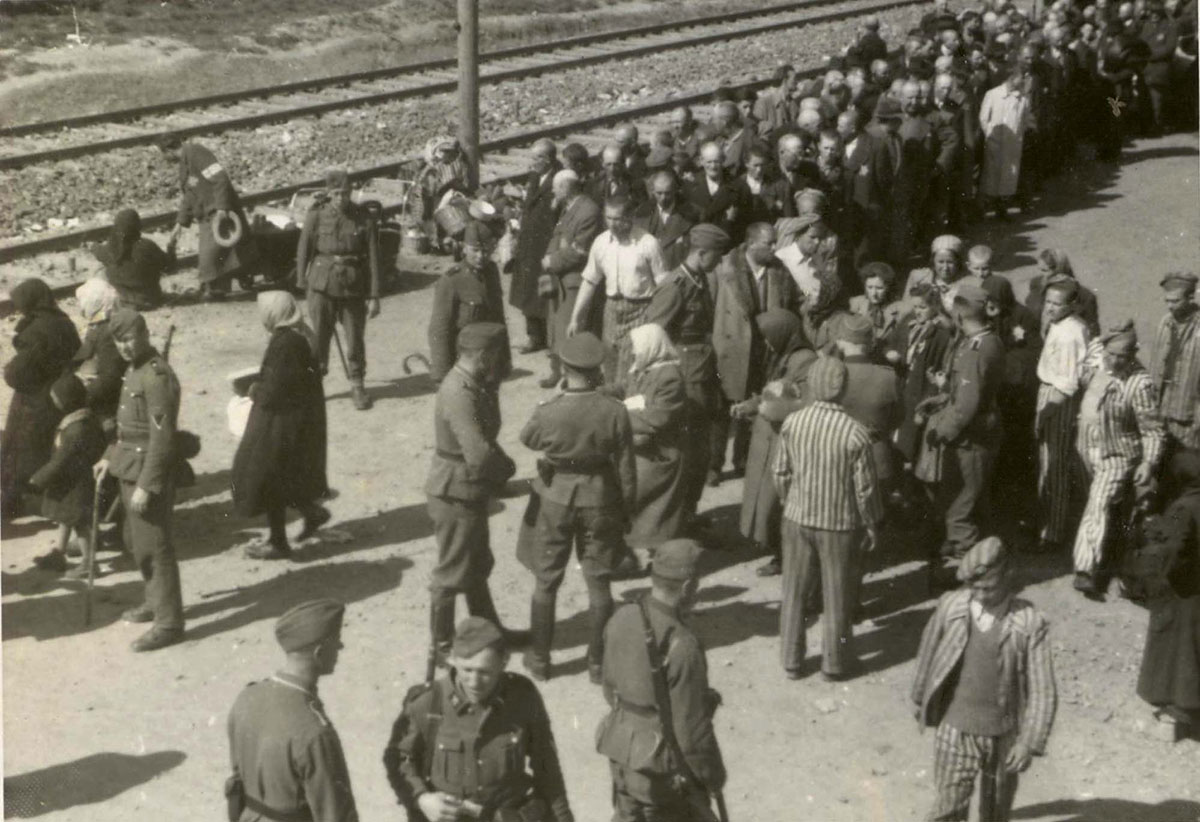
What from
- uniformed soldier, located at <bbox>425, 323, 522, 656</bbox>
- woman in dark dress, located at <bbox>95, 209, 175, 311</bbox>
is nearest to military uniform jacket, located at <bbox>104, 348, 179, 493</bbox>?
uniformed soldier, located at <bbox>425, 323, 522, 656</bbox>

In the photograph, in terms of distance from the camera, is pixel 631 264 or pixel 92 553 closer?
pixel 92 553

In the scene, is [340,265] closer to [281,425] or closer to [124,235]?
[124,235]

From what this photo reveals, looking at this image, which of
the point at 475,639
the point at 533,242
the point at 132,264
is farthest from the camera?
the point at 132,264

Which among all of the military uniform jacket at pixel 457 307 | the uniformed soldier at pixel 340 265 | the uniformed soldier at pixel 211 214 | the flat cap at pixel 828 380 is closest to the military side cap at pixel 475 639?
the flat cap at pixel 828 380

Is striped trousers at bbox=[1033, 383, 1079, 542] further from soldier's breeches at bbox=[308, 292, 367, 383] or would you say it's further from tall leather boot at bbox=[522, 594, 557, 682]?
soldier's breeches at bbox=[308, 292, 367, 383]

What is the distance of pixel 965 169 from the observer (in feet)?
57.3

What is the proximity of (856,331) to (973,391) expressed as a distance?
32.9 inches

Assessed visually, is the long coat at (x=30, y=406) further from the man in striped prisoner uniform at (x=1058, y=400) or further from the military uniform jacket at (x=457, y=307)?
the man in striped prisoner uniform at (x=1058, y=400)

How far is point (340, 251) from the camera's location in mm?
12859

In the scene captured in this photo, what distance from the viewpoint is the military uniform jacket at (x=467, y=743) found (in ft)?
20.5

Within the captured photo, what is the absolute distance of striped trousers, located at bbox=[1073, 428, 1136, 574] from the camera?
10.0 metres

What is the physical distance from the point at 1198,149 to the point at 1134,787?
15.2 metres

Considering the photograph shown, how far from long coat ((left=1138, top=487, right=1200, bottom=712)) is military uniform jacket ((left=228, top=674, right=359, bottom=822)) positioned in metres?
4.60

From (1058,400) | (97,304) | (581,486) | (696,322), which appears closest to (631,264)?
(696,322)
